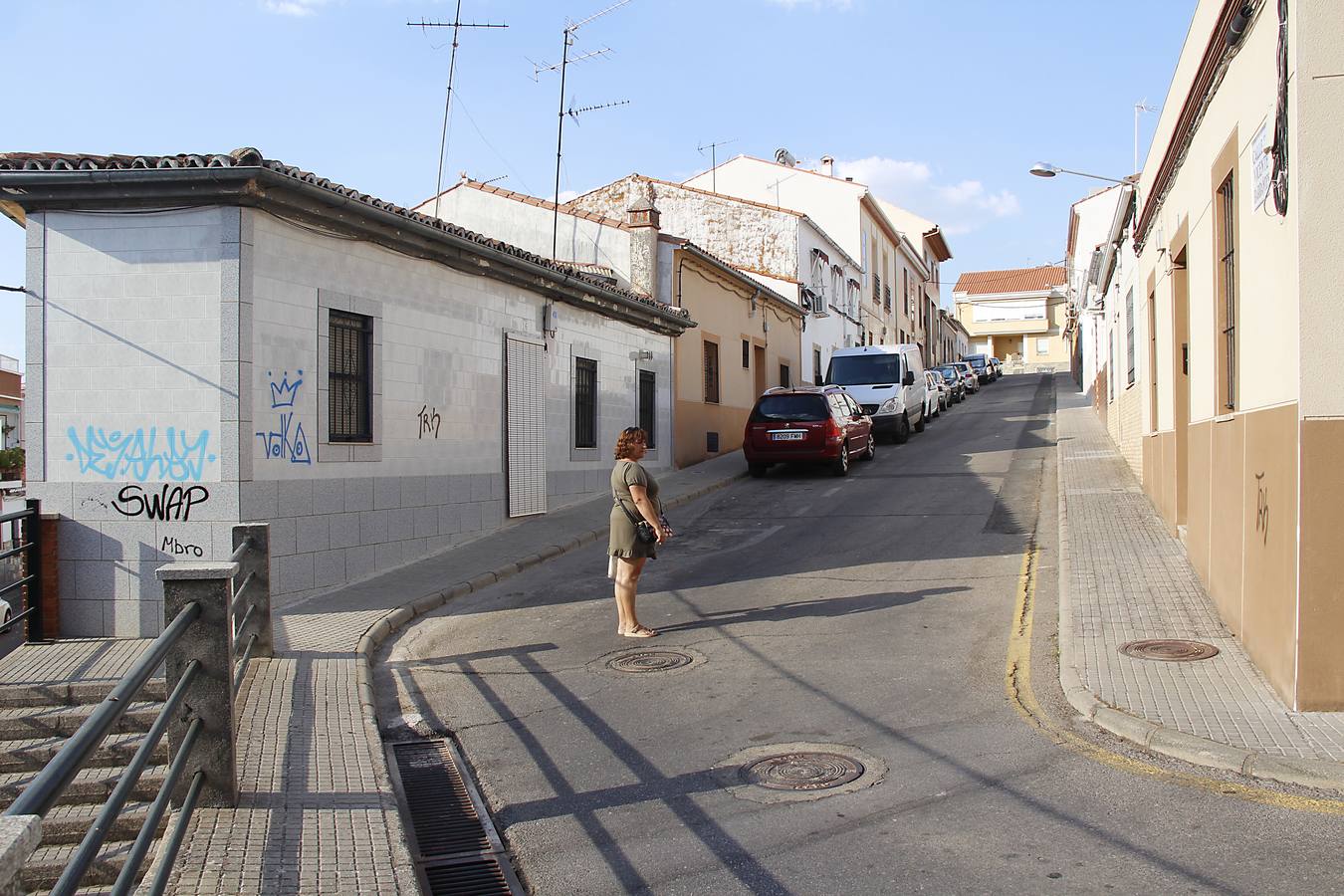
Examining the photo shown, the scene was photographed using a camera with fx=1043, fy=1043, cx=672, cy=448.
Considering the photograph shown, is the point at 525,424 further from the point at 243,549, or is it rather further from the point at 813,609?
the point at 243,549

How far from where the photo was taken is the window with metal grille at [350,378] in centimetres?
1132

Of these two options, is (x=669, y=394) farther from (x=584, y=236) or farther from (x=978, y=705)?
(x=978, y=705)

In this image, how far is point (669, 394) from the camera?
2105 centimetres

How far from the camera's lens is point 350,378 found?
11617 millimetres

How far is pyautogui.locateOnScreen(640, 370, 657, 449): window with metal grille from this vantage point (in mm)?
A: 19922

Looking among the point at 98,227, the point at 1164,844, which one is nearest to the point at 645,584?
the point at 98,227

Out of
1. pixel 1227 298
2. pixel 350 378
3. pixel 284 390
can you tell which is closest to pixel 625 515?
pixel 284 390

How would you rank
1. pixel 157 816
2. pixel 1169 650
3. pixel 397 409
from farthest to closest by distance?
pixel 397 409 → pixel 1169 650 → pixel 157 816

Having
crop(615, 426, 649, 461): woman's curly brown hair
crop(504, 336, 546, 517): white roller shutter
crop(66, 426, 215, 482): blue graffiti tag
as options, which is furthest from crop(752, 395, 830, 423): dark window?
crop(66, 426, 215, 482): blue graffiti tag

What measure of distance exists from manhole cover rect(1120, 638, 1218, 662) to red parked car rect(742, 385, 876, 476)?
11.6 metres

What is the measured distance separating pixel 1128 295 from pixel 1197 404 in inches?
332

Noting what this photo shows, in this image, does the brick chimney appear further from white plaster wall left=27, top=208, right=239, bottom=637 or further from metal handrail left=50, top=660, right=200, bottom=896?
metal handrail left=50, top=660, right=200, bottom=896

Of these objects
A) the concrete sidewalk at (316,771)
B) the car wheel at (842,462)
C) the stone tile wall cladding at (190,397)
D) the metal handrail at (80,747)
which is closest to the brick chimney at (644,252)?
the car wheel at (842,462)

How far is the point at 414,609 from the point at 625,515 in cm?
276
